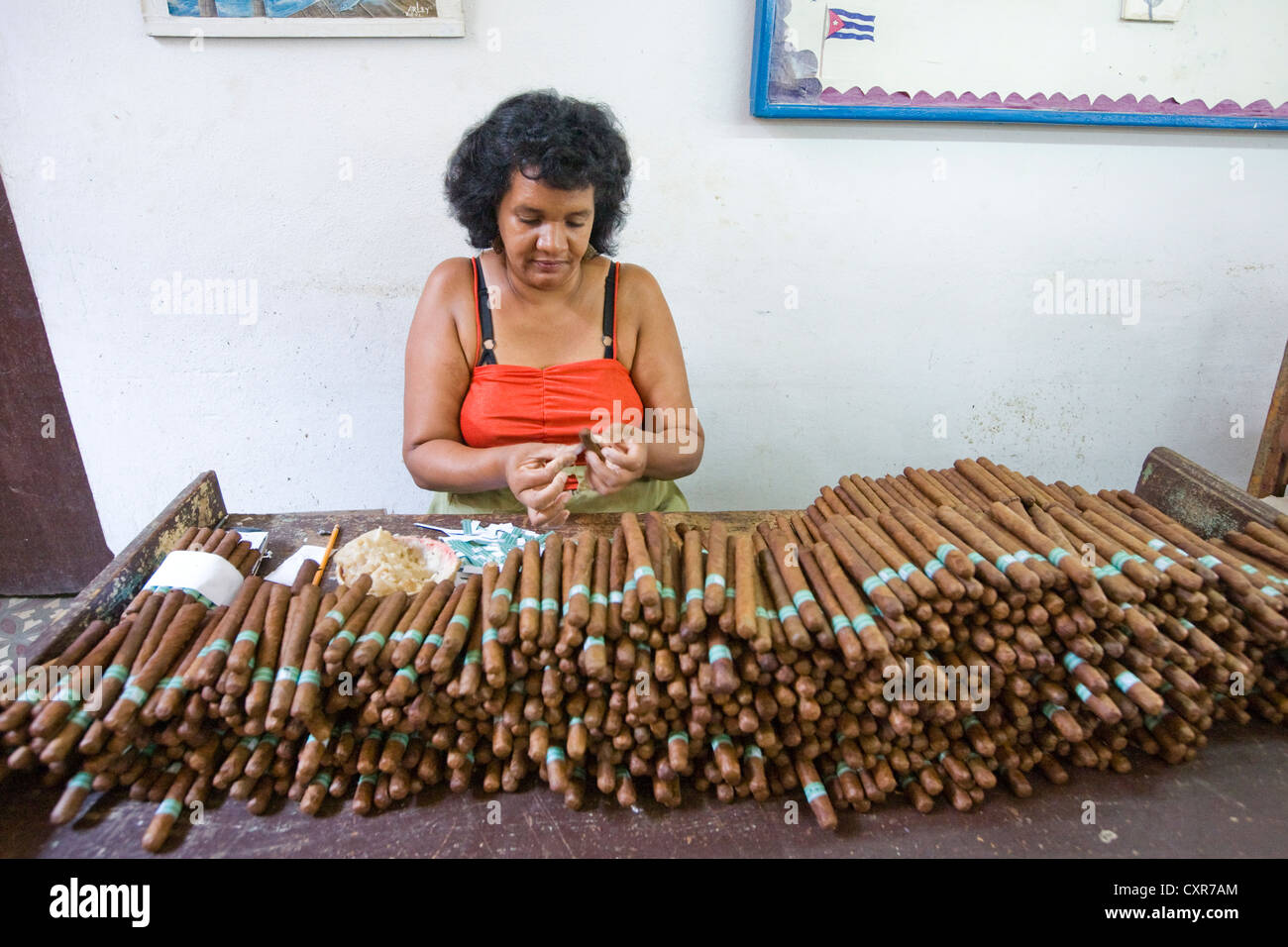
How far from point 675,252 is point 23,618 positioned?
4.23 metres

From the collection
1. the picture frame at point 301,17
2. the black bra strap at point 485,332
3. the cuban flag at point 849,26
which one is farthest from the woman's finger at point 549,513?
the cuban flag at point 849,26

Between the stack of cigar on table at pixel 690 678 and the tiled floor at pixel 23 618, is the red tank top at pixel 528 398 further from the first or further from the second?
the tiled floor at pixel 23 618

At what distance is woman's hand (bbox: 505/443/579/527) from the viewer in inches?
85.3

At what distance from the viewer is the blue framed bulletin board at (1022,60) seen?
3.32m

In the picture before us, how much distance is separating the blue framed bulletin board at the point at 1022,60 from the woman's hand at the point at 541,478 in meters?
2.18

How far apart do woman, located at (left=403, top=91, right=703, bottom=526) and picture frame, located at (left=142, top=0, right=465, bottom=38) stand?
3.45 feet

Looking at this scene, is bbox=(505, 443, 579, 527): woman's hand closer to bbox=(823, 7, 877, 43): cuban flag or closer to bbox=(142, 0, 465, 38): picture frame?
bbox=(142, 0, 465, 38): picture frame

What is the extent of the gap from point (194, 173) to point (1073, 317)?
4.56m

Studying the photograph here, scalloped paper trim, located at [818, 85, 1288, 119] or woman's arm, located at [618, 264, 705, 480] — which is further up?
scalloped paper trim, located at [818, 85, 1288, 119]

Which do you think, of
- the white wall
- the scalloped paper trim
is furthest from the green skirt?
the scalloped paper trim

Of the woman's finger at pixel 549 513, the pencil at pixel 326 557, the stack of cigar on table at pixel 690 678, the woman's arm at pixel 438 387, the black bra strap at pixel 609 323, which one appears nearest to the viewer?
the stack of cigar on table at pixel 690 678

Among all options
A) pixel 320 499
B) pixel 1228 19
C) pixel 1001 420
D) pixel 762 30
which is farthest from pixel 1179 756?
pixel 320 499

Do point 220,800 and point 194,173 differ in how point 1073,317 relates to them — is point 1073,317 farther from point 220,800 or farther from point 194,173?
point 194,173

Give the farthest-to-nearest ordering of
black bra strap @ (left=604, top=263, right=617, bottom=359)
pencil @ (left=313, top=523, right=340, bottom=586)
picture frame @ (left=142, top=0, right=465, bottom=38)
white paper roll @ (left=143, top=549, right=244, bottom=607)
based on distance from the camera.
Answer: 1. picture frame @ (left=142, top=0, right=465, bottom=38)
2. black bra strap @ (left=604, top=263, right=617, bottom=359)
3. pencil @ (left=313, top=523, right=340, bottom=586)
4. white paper roll @ (left=143, top=549, right=244, bottom=607)
